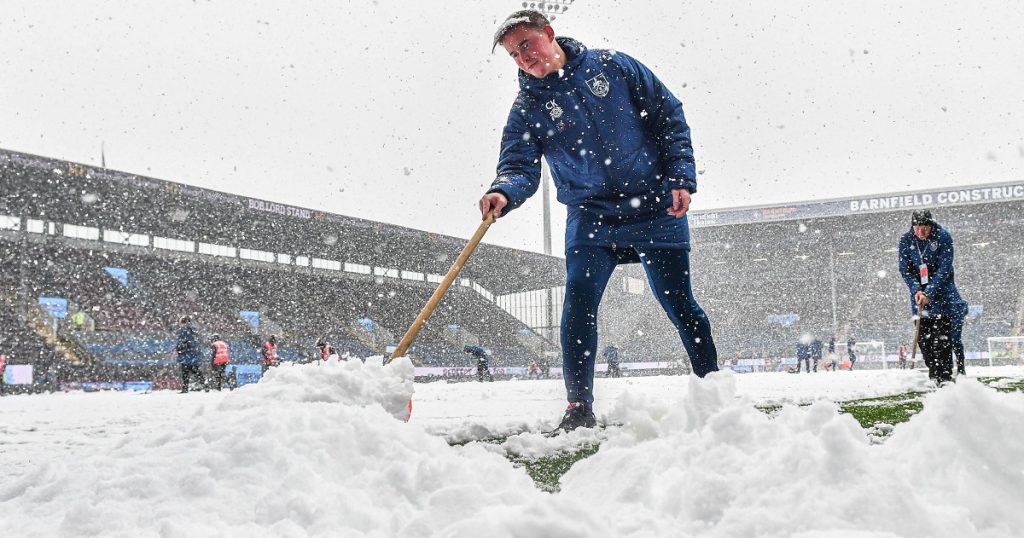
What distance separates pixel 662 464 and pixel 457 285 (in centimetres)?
2914

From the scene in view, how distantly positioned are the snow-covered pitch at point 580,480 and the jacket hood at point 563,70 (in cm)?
165

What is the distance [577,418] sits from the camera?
2.93 metres

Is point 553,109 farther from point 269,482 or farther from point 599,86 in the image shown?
point 269,482

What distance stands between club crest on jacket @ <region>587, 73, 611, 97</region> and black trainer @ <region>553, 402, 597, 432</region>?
4.29ft

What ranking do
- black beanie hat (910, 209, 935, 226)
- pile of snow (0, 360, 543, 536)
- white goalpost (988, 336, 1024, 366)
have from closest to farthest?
pile of snow (0, 360, 543, 536) → black beanie hat (910, 209, 935, 226) → white goalpost (988, 336, 1024, 366)

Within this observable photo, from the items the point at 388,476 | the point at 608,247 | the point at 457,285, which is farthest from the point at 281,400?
the point at 457,285

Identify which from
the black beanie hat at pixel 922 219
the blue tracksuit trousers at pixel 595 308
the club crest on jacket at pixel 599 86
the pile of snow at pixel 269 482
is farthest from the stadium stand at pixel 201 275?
the pile of snow at pixel 269 482

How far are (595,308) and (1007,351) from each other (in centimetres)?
2497

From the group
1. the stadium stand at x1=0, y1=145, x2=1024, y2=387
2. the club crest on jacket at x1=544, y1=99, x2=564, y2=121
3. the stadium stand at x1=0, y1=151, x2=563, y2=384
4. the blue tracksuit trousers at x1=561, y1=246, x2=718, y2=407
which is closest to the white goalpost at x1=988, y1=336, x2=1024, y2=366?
the stadium stand at x1=0, y1=145, x2=1024, y2=387

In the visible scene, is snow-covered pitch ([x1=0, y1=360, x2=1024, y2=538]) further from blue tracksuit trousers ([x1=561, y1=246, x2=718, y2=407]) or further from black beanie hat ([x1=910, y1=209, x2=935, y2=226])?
black beanie hat ([x1=910, y1=209, x2=935, y2=226])

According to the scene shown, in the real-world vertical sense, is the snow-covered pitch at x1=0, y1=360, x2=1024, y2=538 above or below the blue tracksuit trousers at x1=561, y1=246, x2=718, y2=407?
below

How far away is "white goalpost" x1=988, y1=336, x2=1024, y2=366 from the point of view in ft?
72.8

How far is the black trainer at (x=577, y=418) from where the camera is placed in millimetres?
2906

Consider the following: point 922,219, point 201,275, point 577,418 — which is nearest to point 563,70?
point 577,418
